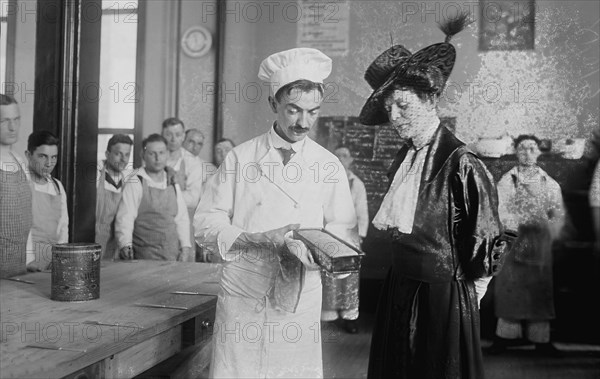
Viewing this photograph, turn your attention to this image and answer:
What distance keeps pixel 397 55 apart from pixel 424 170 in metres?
0.46

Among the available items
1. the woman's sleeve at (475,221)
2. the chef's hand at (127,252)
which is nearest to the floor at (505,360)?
the woman's sleeve at (475,221)

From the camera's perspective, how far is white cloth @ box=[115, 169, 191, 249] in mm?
3232

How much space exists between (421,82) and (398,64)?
14 centimetres

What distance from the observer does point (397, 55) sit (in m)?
2.30

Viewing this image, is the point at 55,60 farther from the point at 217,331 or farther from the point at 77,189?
the point at 217,331

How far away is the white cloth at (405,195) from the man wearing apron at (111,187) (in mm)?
1572

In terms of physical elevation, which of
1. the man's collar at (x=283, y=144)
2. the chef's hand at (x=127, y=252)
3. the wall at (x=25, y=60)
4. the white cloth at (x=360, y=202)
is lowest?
the chef's hand at (x=127, y=252)

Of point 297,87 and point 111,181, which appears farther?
point 111,181

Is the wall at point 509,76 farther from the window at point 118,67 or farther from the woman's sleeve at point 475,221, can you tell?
the window at point 118,67

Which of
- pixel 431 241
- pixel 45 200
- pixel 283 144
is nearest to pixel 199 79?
pixel 45 200

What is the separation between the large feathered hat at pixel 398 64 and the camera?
220cm

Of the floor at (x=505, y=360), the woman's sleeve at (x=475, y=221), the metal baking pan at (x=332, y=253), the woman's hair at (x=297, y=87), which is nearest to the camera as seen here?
the metal baking pan at (x=332, y=253)

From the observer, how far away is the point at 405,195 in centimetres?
213

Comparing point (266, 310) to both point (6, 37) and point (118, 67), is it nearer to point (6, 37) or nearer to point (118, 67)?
point (118, 67)
